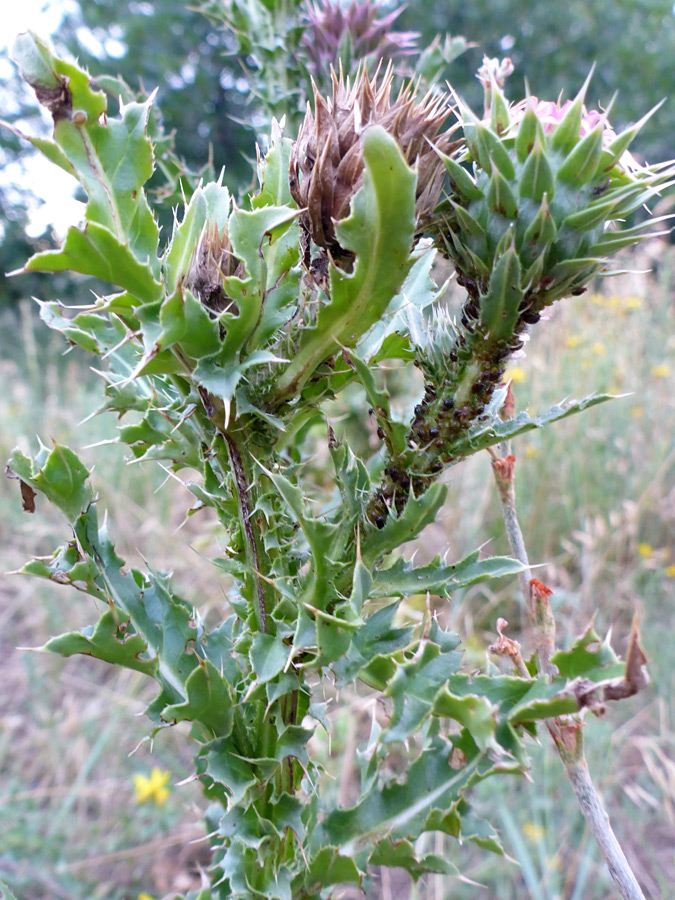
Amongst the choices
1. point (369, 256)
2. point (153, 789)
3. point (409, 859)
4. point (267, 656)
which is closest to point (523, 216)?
point (369, 256)

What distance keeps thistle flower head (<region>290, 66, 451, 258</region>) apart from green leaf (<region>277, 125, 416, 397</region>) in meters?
0.08

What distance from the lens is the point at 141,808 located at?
2.99m

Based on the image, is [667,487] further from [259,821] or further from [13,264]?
[13,264]

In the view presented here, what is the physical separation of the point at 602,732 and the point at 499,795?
1.98ft

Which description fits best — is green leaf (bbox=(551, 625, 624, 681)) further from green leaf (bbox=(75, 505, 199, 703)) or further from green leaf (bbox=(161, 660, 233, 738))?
green leaf (bbox=(75, 505, 199, 703))

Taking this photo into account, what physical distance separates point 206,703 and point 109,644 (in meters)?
0.18

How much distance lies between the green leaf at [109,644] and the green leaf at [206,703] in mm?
99

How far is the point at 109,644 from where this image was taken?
1.01 m

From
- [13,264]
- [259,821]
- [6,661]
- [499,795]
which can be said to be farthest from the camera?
[13,264]

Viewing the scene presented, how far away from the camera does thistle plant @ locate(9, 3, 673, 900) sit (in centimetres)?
83

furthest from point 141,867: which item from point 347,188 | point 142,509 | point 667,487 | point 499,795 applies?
point 667,487

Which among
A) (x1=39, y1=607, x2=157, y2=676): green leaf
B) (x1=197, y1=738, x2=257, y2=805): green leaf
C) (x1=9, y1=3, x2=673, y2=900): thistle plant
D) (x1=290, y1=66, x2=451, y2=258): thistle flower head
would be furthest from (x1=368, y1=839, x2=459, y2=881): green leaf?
(x1=290, y1=66, x2=451, y2=258): thistle flower head

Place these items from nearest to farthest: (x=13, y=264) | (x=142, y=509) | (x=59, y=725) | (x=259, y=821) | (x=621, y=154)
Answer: (x=621, y=154) → (x=259, y=821) → (x=59, y=725) → (x=142, y=509) → (x=13, y=264)

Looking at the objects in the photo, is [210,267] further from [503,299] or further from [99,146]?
[503,299]
